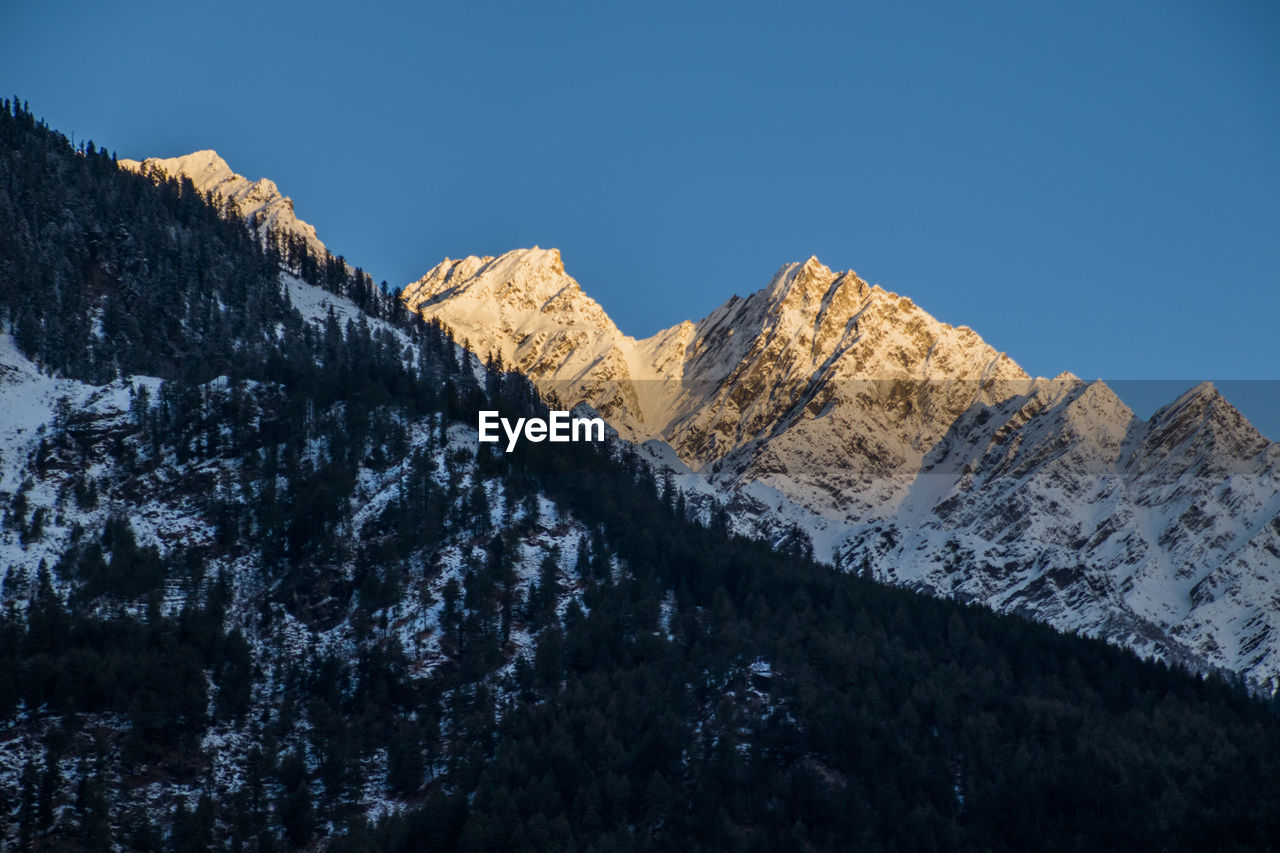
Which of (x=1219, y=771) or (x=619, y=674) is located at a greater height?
(x=619, y=674)

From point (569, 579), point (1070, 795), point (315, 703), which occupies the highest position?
point (569, 579)

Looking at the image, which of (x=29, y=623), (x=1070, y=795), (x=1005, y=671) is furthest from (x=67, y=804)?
(x=1005, y=671)

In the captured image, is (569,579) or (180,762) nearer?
(180,762)

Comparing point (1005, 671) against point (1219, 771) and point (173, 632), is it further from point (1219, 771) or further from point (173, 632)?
point (173, 632)

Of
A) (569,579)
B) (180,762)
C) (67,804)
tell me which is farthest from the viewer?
(569,579)

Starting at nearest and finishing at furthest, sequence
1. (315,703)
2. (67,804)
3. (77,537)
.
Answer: (67,804), (315,703), (77,537)

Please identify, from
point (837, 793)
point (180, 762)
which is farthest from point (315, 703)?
point (837, 793)
